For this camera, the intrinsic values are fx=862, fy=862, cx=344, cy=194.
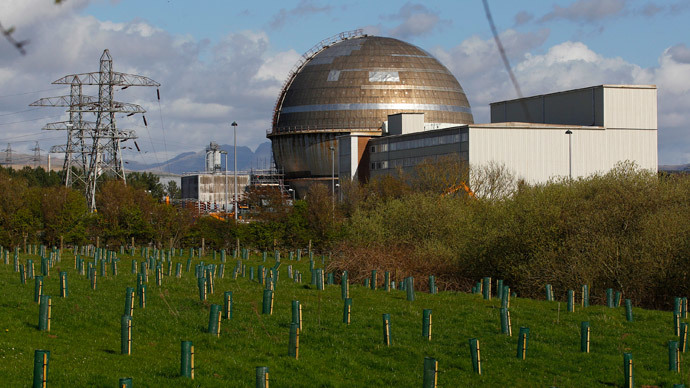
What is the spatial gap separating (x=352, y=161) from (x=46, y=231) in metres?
37.9

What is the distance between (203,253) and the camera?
58875 millimetres

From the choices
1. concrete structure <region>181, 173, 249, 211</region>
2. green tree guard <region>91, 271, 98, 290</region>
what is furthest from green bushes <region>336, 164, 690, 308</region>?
concrete structure <region>181, 173, 249, 211</region>

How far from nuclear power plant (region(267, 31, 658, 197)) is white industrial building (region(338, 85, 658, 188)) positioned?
0.27 feet

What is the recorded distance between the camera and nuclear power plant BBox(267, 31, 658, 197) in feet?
227

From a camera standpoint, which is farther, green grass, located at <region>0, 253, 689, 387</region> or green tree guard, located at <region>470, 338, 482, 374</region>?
green tree guard, located at <region>470, 338, 482, 374</region>

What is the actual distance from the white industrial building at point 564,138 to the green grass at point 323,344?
136 feet

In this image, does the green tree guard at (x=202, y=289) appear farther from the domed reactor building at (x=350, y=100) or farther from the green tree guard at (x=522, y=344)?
the domed reactor building at (x=350, y=100)

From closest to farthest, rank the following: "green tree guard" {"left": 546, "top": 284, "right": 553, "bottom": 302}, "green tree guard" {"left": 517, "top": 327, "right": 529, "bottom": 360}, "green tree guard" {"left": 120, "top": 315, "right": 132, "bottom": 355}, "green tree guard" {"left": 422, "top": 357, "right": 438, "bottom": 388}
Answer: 1. "green tree guard" {"left": 422, "top": 357, "right": 438, "bottom": 388}
2. "green tree guard" {"left": 120, "top": 315, "right": 132, "bottom": 355}
3. "green tree guard" {"left": 517, "top": 327, "right": 529, "bottom": 360}
4. "green tree guard" {"left": 546, "top": 284, "right": 553, "bottom": 302}

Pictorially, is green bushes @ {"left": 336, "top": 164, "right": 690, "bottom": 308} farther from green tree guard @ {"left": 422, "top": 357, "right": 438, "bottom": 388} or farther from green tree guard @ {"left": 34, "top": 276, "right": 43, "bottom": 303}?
green tree guard @ {"left": 422, "top": 357, "right": 438, "bottom": 388}

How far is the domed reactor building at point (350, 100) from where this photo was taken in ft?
322

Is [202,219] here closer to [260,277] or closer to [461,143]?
[461,143]

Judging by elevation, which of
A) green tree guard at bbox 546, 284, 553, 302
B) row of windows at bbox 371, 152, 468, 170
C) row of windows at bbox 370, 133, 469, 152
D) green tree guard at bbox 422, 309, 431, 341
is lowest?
green tree guard at bbox 546, 284, 553, 302

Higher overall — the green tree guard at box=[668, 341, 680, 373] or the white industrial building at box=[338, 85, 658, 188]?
the white industrial building at box=[338, 85, 658, 188]

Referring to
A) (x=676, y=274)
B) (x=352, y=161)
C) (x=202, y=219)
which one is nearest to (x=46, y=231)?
(x=202, y=219)
